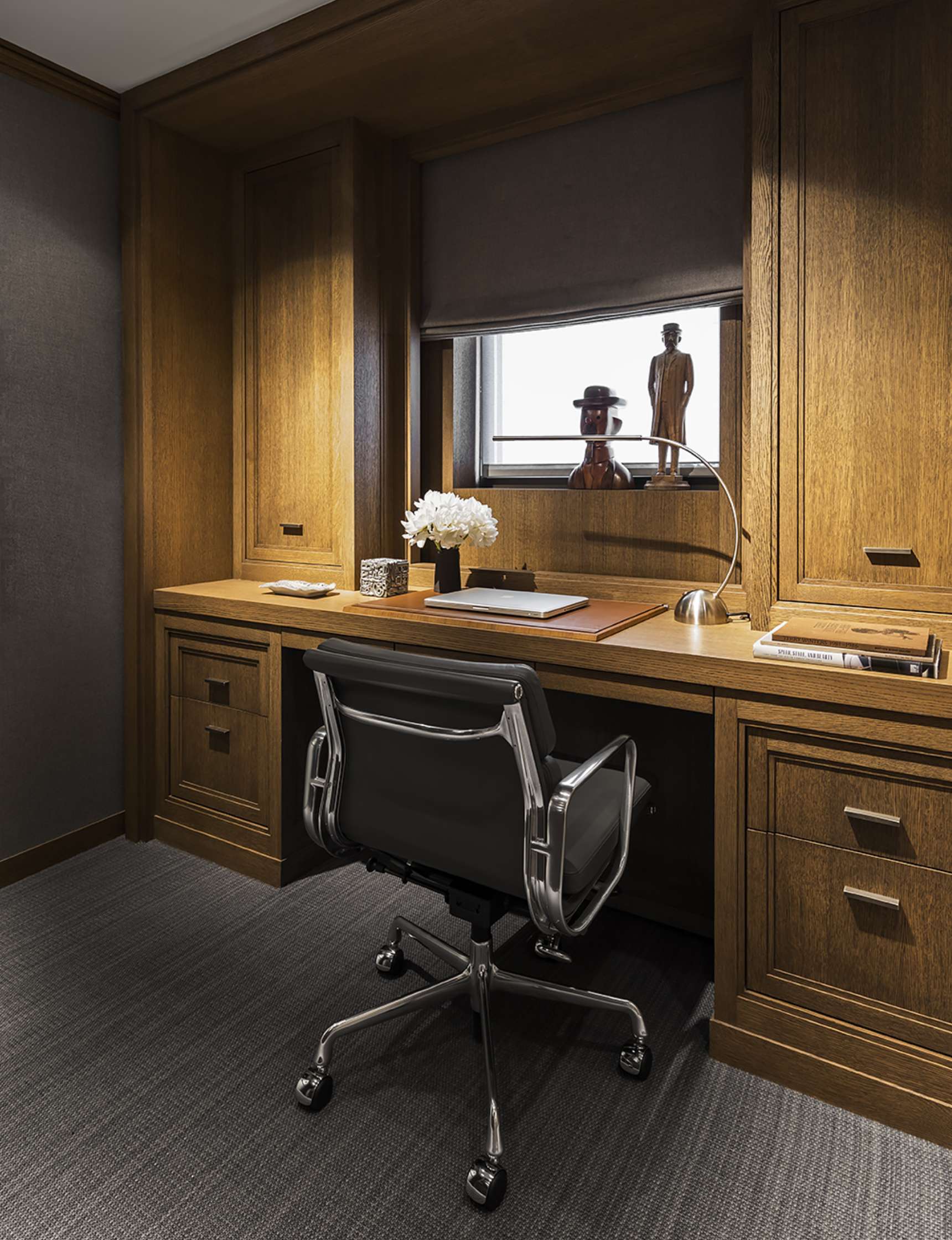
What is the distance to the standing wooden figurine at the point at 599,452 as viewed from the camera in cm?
206

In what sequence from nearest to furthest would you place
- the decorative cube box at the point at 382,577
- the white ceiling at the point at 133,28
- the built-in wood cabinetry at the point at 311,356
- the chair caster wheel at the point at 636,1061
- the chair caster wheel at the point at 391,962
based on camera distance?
the chair caster wheel at the point at 636,1061, the chair caster wheel at the point at 391,962, the white ceiling at the point at 133,28, the decorative cube box at the point at 382,577, the built-in wood cabinetry at the point at 311,356

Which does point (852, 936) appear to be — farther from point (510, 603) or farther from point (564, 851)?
point (510, 603)

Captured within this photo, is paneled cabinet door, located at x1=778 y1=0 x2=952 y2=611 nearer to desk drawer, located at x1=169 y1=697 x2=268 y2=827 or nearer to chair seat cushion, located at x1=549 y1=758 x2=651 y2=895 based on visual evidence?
chair seat cushion, located at x1=549 y1=758 x2=651 y2=895

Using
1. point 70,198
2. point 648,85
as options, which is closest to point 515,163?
point 648,85

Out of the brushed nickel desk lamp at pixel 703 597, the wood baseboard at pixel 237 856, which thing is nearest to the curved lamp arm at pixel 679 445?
the brushed nickel desk lamp at pixel 703 597

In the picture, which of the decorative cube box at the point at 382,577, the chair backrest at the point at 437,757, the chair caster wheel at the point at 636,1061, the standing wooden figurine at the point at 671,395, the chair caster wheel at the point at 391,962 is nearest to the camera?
the chair backrest at the point at 437,757

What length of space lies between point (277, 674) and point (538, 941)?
35.3 inches

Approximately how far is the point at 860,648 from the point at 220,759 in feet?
5.40

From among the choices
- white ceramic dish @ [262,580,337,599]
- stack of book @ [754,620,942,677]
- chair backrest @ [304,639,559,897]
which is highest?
white ceramic dish @ [262,580,337,599]

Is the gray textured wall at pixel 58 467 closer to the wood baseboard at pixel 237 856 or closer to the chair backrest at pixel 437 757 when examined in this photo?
the wood baseboard at pixel 237 856

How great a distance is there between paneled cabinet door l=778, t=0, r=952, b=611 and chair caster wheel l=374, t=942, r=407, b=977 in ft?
3.67

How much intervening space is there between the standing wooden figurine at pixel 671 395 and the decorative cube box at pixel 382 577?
0.68 m

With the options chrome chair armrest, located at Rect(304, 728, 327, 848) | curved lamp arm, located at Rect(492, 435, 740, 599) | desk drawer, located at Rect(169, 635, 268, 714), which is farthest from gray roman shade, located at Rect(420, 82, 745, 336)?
chrome chair armrest, located at Rect(304, 728, 327, 848)

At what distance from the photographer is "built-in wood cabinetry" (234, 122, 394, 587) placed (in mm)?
2260
